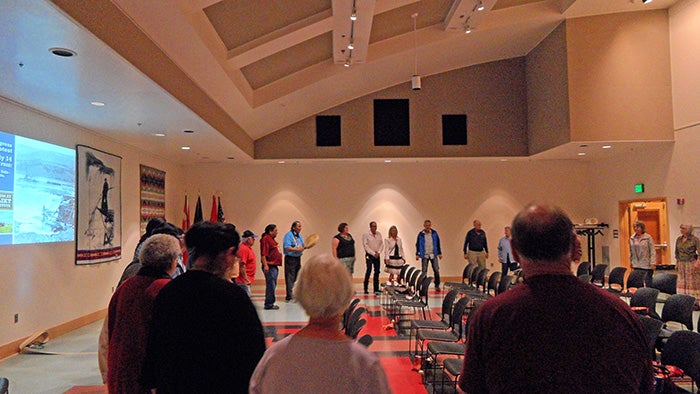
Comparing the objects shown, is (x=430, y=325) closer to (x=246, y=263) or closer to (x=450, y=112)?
(x=246, y=263)

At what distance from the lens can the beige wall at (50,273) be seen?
6.39 metres

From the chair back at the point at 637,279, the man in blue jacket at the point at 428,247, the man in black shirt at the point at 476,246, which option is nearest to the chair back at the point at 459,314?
the chair back at the point at 637,279

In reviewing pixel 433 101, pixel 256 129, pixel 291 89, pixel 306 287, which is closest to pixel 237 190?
pixel 256 129

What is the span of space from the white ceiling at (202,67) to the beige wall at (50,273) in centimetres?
27

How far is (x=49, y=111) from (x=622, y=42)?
1059 cm

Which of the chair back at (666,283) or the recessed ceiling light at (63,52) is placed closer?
the recessed ceiling light at (63,52)

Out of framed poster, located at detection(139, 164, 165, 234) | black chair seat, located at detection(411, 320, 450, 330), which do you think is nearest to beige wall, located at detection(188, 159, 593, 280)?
framed poster, located at detection(139, 164, 165, 234)

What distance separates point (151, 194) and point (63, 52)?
691cm

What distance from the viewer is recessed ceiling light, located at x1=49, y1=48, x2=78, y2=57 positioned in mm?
4511

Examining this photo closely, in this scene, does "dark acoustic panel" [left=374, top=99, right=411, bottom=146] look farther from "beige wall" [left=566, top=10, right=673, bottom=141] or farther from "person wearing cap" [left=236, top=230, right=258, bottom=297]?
"person wearing cap" [left=236, top=230, right=258, bottom=297]

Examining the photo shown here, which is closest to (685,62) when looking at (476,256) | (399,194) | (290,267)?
(476,256)

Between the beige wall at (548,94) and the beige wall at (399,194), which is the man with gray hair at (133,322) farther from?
the beige wall at (399,194)

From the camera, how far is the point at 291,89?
31.9ft

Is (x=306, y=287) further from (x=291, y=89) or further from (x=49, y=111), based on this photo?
(x=291, y=89)
